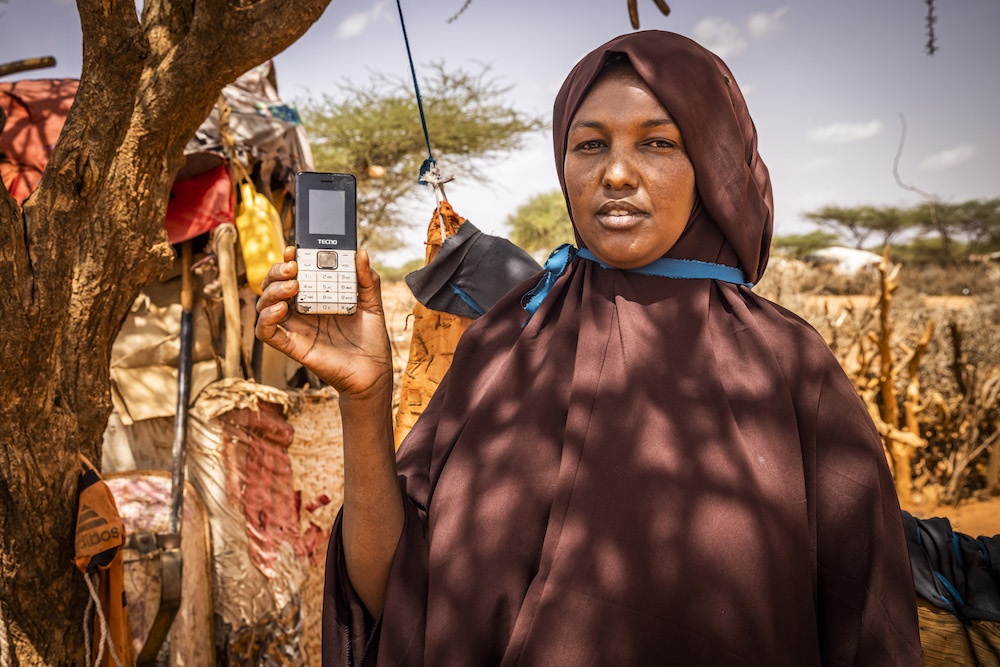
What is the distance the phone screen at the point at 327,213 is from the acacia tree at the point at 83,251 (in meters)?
→ 0.77

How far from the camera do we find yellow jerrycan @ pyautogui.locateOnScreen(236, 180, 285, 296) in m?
3.52

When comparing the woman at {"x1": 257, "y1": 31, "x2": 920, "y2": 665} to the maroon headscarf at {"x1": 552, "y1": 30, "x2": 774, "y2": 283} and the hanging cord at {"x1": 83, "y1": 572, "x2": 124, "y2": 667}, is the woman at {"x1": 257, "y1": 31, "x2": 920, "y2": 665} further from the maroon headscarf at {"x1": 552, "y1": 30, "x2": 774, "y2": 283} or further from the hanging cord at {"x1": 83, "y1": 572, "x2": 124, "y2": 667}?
A: the hanging cord at {"x1": 83, "y1": 572, "x2": 124, "y2": 667}

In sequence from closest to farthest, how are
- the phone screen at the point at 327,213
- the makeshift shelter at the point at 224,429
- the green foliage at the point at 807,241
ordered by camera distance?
the phone screen at the point at 327,213 → the makeshift shelter at the point at 224,429 → the green foliage at the point at 807,241

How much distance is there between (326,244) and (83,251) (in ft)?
3.07

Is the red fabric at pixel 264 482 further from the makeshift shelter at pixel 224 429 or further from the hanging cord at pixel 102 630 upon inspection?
the hanging cord at pixel 102 630

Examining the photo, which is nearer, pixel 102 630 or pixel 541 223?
pixel 102 630

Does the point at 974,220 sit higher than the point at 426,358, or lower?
higher

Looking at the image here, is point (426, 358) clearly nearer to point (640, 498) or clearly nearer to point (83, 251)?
point (83, 251)

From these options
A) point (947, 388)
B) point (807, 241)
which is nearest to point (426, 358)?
point (947, 388)

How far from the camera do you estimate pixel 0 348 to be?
1.56m

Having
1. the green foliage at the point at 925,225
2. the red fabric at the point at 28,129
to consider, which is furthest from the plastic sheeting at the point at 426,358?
the green foliage at the point at 925,225

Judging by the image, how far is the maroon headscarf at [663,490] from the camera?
114cm

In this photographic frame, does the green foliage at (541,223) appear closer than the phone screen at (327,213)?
No

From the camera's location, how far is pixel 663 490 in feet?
3.86
